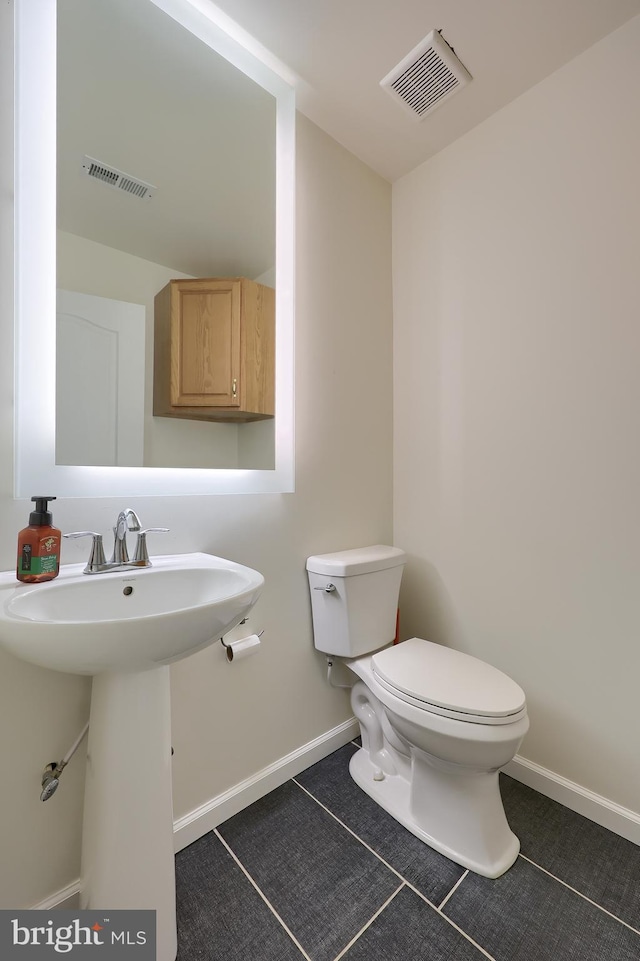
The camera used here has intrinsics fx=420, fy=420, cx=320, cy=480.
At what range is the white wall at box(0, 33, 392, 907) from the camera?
3.14 feet

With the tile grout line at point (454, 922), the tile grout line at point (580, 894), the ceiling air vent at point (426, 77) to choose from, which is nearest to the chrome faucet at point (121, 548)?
the tile grout line at point (454, 922)

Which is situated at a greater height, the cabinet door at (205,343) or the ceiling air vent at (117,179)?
the ceiling air vent at (117,179)

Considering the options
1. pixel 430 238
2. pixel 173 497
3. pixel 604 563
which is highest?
pixel 430 238

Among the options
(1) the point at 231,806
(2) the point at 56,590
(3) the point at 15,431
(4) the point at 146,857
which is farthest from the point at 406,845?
(3) the point at 15,431

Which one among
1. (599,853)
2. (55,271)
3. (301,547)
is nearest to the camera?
(55,271)

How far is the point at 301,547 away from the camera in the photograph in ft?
5.04

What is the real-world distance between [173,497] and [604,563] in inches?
52.4

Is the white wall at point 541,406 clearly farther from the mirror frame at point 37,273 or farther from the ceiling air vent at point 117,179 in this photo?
the mirror frame at point 37,273

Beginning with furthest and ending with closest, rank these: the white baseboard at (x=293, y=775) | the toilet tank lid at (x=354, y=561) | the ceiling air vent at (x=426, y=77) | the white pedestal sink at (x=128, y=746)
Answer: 1. the toilet tank lid at (x=354, y=561)
2. the ceiling air vent at (x=426, y=77)
3. the white baseboard at (x=293, y=775)
4. the white pedestal sink at (x=128, y=746)

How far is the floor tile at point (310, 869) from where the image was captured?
999mm

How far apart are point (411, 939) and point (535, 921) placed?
31 cm

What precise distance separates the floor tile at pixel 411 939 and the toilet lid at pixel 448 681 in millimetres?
470

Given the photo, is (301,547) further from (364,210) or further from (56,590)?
(364,210)

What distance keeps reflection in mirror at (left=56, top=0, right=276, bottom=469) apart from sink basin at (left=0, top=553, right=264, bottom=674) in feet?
1.09
